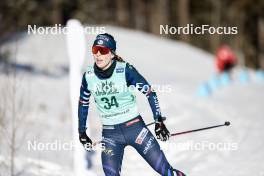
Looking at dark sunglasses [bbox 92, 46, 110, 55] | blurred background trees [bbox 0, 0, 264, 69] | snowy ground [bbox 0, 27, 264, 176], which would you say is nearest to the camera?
dark sunglasses [bbox 92, 46, 110, 55]

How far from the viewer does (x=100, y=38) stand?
575cm

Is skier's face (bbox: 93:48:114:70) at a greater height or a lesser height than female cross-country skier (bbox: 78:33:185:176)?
greater

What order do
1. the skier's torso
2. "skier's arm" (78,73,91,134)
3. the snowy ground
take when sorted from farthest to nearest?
the snowy ground
"skier's arm" (78,73,91,134)
the skier's torso

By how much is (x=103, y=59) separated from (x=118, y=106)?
1.56 ft

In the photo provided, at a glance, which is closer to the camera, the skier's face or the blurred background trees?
the skier's face

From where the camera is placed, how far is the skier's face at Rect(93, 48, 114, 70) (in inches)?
226

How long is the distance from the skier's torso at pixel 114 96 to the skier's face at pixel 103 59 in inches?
3.6

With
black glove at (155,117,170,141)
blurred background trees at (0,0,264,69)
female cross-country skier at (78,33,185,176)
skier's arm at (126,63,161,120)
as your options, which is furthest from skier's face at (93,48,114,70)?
blurred background trees at (0,0,264,69)

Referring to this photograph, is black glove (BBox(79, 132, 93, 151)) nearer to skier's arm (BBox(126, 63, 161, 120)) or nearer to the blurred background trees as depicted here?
skier's arm (BBox(126, 63, 161, 120))

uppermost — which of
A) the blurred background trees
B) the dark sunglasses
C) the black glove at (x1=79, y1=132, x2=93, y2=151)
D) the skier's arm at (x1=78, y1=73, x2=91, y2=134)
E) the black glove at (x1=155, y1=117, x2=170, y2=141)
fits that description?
the blurred background trees

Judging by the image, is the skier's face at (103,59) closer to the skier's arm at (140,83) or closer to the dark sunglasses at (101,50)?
the dark sunglasses at (101,50)

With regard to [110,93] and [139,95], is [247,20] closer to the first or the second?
[139,95]

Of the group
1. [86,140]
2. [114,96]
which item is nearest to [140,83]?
[114,96]

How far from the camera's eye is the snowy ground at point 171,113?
9602mm
